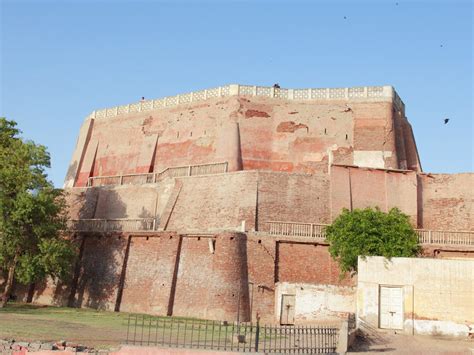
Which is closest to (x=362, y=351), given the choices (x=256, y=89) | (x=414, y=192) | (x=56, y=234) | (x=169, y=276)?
(x=169, y=276)

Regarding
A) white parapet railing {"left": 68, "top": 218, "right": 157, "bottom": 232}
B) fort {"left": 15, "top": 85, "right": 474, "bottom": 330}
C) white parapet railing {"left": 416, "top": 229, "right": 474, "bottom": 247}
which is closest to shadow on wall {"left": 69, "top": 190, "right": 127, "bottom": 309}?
fort {"left": 15, "top": 85, "right": 474, "bottom": 330}

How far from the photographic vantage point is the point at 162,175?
1169 inches

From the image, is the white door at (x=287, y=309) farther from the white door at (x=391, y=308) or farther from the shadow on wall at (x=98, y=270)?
the shadow on wall at (x=98, y=270)

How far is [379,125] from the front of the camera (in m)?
29.6

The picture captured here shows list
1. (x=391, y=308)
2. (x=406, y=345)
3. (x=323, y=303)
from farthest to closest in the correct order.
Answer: (x=323, y=303) → (x=391, y=308) → (x=406, y=345)

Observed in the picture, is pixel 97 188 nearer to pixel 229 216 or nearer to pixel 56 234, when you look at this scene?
pixel 56 234

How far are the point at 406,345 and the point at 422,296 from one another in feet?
8.45

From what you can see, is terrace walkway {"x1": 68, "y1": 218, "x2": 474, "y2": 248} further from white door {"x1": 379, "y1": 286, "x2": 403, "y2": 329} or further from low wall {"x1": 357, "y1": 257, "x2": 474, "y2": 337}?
white door {"x1": 379, "y1": 286, "x2": 403, "y2": 329}

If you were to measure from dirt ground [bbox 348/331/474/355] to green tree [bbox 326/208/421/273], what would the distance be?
3.66 m

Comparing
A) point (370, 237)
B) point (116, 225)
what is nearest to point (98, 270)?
point (116, 225)

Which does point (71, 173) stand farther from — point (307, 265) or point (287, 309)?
point (287, 309)

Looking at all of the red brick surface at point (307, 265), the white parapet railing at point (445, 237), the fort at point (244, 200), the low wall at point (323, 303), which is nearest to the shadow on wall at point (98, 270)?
the fort at point (244, 200)

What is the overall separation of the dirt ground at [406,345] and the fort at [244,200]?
3818mm

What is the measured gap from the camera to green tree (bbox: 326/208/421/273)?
20922 mm
